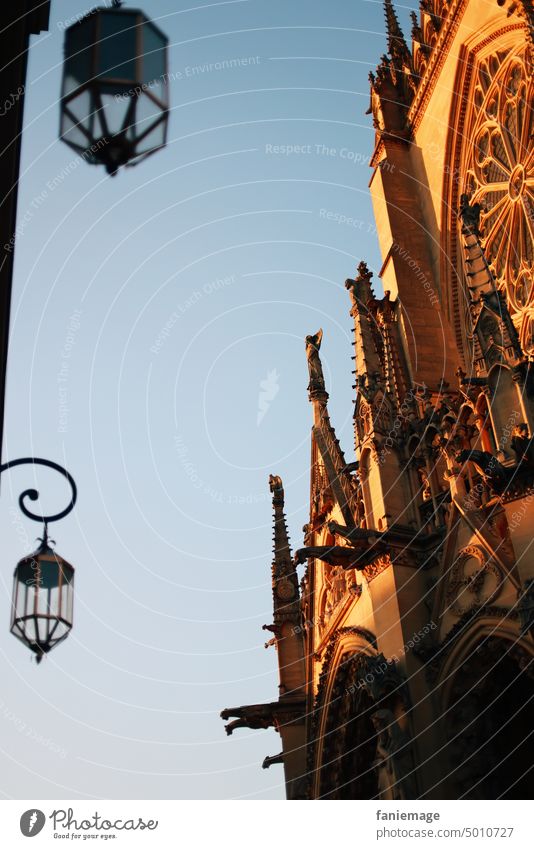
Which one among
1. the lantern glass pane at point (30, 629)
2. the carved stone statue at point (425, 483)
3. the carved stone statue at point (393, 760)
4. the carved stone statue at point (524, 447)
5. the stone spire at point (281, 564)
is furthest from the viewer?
the stone spire at point (281, 564)

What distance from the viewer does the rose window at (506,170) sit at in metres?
19.2

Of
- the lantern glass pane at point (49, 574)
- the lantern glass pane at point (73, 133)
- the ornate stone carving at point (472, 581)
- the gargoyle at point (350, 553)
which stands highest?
the gargoyle at point (350, 553)

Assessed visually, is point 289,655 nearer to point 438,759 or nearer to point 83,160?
point 438,759

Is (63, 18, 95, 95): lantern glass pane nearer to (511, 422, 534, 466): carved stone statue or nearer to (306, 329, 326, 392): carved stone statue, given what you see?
(511, 422, 534, 466): carved stone statue

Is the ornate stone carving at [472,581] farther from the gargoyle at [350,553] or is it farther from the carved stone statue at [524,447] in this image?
the carved stone statue at [524,447]

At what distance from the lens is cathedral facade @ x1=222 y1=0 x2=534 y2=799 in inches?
559

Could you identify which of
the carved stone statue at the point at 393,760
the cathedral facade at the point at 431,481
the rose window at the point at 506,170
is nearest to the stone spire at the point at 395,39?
the cathedral facade at the point at 431,481

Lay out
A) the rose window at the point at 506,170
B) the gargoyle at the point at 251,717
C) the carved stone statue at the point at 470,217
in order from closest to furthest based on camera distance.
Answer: the carved stone statue at the point at 470,217 → the rose window at the point at 506,170 → the gargoyle at the point at 251,717

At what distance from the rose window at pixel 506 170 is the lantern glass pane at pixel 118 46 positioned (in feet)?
43.4

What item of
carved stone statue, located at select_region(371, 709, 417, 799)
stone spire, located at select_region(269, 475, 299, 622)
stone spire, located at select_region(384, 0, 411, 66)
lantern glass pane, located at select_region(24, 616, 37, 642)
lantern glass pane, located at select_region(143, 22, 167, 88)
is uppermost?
stone spire, located at select_region(384, 0, 411, 66)

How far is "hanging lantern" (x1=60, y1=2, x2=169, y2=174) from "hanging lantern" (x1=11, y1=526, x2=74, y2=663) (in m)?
3.34

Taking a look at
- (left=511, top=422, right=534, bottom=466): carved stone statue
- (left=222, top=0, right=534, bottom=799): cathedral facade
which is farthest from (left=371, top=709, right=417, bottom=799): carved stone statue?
(left=511, top=422, right=534, bottom=466): carved stone statue

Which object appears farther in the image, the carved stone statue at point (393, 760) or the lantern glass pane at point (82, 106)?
the carved stone statue at point (393, 760)
